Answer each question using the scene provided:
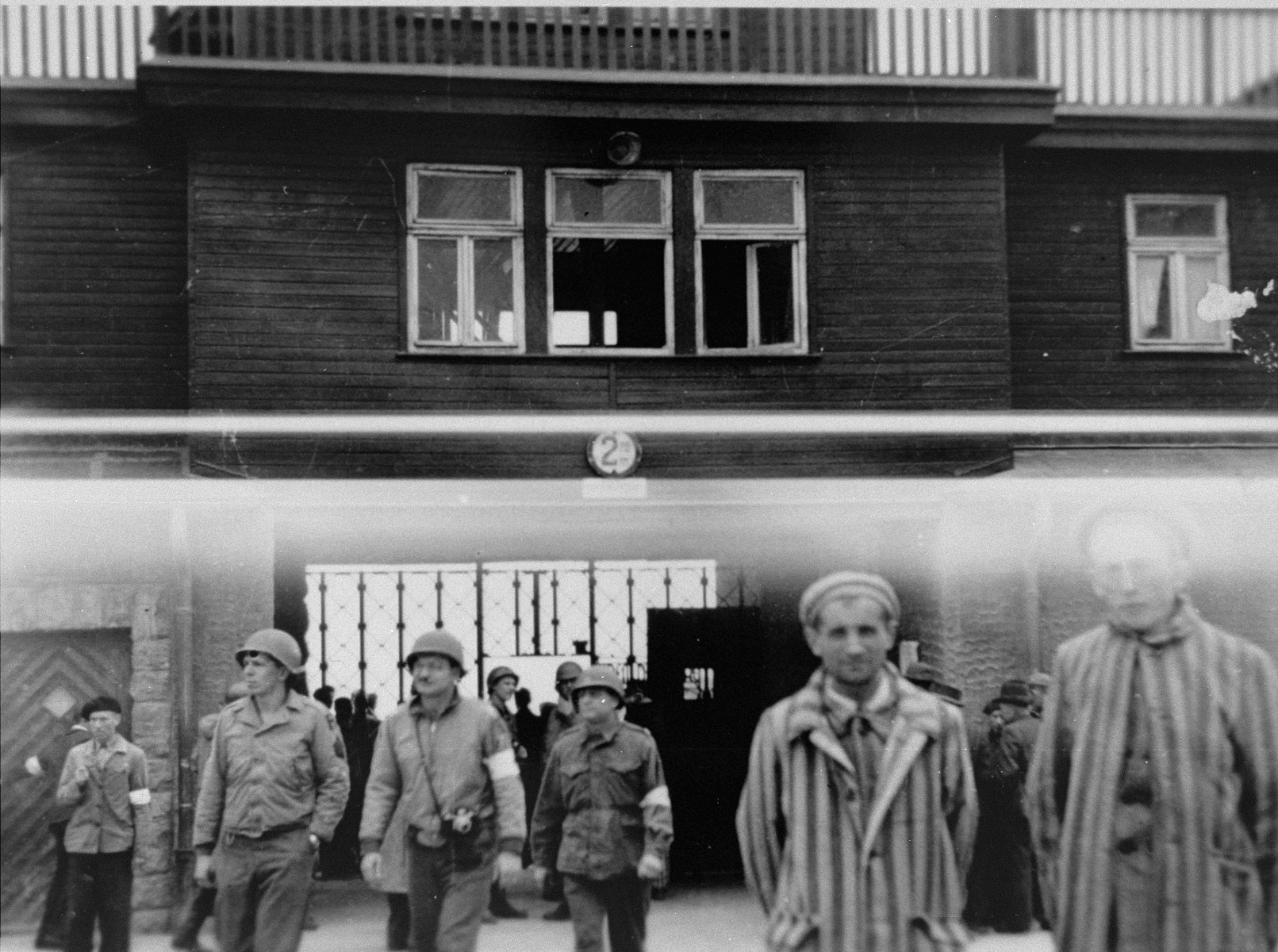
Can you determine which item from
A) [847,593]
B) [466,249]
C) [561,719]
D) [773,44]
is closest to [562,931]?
[561,719]

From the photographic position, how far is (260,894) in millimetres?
6848

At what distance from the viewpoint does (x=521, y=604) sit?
1238cm

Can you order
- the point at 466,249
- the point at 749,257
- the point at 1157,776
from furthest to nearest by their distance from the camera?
the point at 749,257, the point at 466,249, the point at 1157,776

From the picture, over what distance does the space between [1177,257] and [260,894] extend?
30.4 ft

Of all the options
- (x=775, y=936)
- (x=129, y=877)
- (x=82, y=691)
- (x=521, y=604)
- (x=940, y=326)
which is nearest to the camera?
(x=775, y=936)

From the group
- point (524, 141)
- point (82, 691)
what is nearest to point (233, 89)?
point (524, 141)

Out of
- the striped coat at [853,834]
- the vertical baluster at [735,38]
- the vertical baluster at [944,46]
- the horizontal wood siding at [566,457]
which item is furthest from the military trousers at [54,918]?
the vertical baluster at [944,46]

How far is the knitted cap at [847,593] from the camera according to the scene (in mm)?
4711

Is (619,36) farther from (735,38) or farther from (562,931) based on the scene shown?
(562,931)

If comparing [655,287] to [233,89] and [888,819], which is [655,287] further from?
[888,819]

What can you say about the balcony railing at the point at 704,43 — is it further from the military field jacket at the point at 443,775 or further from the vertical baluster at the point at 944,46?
the military field jacket at the point at 443,775

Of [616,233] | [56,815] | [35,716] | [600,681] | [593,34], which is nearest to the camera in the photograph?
[600,681]

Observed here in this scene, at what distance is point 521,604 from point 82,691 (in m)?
3.60

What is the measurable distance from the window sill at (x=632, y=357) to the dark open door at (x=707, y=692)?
2430mm
